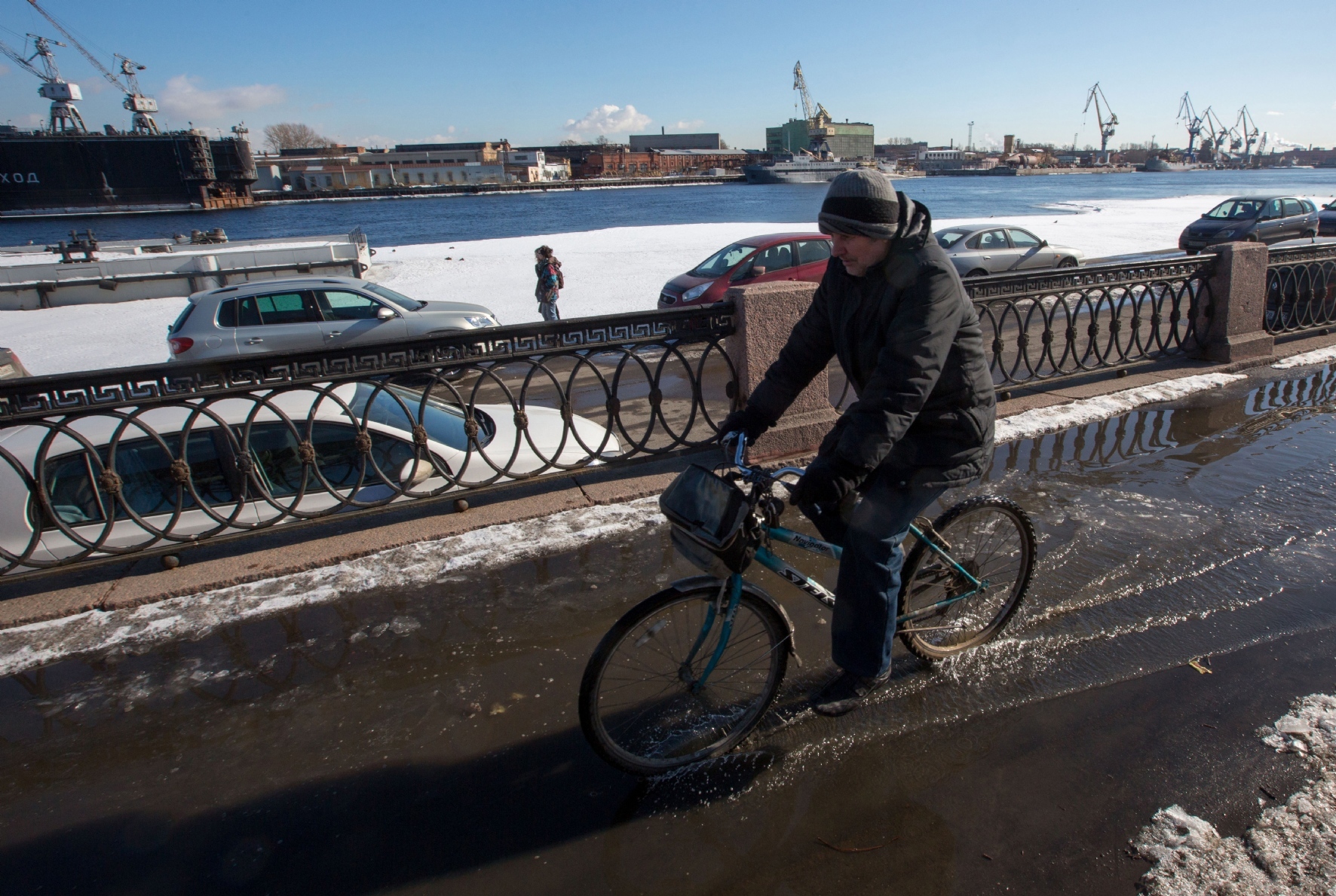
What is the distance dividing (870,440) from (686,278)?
37.0ft

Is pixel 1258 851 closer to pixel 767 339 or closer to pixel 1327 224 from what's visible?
pixel 767 339

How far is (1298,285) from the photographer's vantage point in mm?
8438

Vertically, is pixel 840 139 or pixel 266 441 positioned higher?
pixel 840 139

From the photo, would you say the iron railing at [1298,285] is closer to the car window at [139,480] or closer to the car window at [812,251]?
the car window at [812,251]

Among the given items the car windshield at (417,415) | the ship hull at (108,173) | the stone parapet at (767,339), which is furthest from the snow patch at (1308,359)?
the ship hull at (108,173)

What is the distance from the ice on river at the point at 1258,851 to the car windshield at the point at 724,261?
11.1 metres

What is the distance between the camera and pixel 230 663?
3.46 meters

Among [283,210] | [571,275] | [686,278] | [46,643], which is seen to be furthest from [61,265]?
[283,210]

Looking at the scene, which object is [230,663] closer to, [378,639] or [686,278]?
[378,639]

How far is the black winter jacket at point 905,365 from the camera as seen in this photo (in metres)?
2.34

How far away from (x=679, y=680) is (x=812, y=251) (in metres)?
11.6

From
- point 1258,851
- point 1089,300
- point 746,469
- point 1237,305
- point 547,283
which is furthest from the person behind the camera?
point 547,283

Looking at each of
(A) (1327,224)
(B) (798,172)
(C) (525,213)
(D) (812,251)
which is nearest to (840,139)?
(B) (798,172)

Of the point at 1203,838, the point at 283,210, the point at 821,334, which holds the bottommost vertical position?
the point at 1203,838
